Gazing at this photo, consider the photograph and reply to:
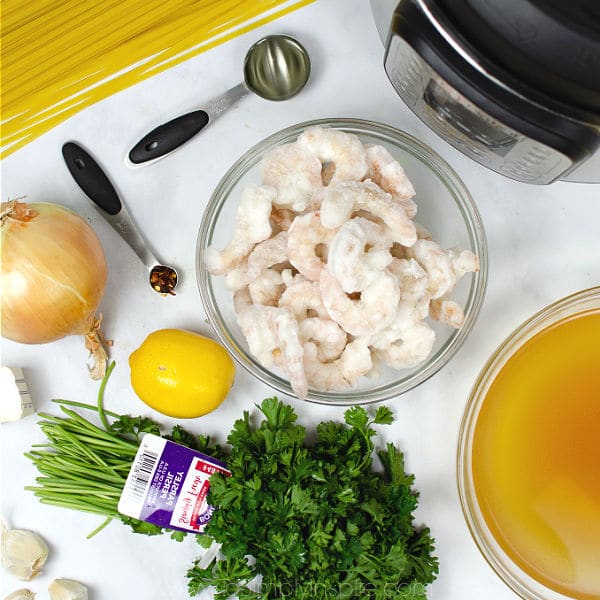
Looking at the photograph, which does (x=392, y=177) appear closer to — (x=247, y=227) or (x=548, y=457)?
(x=247, y=227)

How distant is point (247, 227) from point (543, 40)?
56 centimetres

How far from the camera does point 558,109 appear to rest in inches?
34.6

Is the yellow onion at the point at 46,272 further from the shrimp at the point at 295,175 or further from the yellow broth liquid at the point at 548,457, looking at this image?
the yellow broth liquid at the point at 548,457

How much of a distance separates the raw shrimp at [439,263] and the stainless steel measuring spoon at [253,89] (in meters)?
0.44

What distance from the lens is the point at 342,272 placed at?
3.66 feet

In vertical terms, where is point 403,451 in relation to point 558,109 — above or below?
below

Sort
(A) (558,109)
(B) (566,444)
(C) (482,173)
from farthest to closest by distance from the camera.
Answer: (C) (482,173)
(B) (566,444)
(A) (558,109)

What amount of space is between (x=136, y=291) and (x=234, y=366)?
0.26 metres

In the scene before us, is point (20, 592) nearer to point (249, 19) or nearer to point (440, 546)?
point (440, 546)

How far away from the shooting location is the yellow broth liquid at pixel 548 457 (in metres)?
1.33

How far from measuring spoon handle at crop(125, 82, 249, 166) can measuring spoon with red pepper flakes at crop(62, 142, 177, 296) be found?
0.26ft

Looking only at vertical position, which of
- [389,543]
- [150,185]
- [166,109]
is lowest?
[389,543]

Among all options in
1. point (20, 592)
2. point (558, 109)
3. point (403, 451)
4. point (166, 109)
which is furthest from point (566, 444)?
point (20, 592)

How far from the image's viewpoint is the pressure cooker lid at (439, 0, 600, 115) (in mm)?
811
